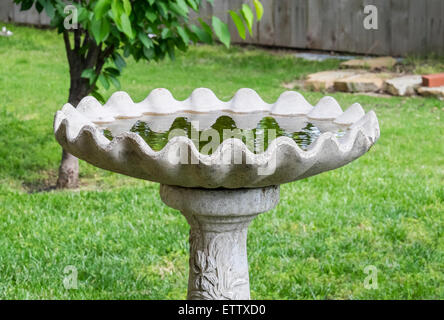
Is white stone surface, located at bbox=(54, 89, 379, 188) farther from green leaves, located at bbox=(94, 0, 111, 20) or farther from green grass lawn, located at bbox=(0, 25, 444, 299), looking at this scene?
green grass lawn, located at bbox=(0, 25, 444, 299)

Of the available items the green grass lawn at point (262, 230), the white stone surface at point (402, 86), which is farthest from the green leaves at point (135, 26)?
the white stone surface at point (402, 86)

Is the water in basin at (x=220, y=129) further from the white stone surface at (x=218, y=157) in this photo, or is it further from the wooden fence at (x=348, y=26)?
the wooden fence at (x=348, y=26)

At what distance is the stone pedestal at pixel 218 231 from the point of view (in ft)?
9.12

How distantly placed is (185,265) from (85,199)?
1442 millimetres

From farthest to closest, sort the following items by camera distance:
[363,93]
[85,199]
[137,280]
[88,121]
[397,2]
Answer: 1. [397,2]
2. [363,93]
3. [85,199]
4. [137,280]
5. [88,121]

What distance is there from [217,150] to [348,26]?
34.8 ft

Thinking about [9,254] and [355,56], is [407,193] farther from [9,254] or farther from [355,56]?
[355,56]

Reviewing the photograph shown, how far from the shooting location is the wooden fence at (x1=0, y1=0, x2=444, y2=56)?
1158 cm

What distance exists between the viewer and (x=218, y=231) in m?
2.95

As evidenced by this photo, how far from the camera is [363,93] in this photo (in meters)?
9.54

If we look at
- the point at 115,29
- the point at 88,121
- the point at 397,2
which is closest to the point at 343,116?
the point at 88,121

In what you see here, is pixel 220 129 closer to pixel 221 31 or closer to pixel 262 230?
pixel 221 31

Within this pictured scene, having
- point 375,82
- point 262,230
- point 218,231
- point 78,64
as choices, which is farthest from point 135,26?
point 375,82

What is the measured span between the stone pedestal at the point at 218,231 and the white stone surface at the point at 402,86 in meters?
6.80
